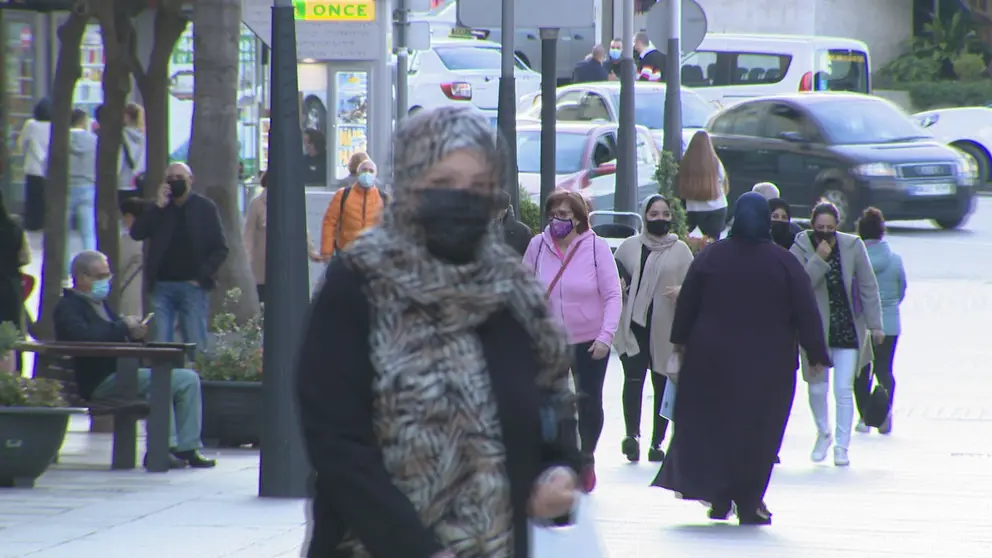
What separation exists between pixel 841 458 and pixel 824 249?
125cm

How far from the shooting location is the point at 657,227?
11.5m

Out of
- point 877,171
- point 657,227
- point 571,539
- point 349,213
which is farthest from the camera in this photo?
point 877,171

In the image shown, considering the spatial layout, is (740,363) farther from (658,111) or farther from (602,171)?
(658,111)

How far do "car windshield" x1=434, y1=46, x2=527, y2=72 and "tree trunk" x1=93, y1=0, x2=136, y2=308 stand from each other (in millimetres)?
20474

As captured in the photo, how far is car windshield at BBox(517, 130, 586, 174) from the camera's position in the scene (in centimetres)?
2450

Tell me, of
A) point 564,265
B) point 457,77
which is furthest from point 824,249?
point 457,77

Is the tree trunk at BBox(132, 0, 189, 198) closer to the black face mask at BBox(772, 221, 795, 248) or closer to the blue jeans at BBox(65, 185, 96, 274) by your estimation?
the black face mask at BBox(772, 221, 795, 248)

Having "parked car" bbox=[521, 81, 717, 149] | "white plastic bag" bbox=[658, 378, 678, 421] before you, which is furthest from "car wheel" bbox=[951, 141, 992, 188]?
"white plastic bag" bbox=[658, 378, 678, 421]

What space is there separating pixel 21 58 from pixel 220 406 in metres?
13.4

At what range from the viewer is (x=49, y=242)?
13.7 m

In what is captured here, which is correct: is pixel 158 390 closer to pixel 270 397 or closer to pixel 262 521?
pixel 270 397

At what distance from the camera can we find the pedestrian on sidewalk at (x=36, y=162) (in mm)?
19891

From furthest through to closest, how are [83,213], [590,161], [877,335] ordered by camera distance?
[590,161], [83,213], [877,335]

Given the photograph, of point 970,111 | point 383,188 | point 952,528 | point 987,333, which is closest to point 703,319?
point 952,528
